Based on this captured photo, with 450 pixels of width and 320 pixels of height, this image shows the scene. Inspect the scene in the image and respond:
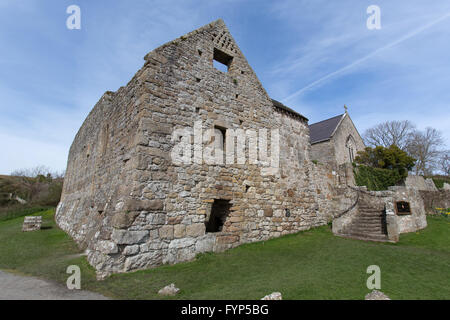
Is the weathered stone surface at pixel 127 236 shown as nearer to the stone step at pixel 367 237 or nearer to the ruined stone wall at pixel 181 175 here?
the ruined stone wall at pixel 181 175

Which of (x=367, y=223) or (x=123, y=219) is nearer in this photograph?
(x=123, y=219)

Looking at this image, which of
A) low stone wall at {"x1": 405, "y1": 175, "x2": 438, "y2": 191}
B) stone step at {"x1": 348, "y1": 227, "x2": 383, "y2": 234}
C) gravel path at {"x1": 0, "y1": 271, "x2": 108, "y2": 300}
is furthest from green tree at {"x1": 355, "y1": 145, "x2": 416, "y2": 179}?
gravel path at {"x1": 0, "y1": 271, "x2": 108, "y2": 300}

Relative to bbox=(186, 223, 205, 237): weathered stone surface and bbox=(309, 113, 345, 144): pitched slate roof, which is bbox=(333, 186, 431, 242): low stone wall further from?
bbox=(309, 113, 345, 144): pitched slate roof

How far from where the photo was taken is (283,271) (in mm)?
5793

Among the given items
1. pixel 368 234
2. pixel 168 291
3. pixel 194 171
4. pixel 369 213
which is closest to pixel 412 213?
pixel 369 213

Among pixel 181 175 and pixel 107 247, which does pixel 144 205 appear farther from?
pixel 181 175

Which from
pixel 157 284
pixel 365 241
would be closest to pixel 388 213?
pixel 365 241

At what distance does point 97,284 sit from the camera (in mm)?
5133

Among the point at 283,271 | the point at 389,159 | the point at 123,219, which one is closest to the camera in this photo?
the point at 283,271

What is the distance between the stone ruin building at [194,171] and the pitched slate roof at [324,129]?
10601mm

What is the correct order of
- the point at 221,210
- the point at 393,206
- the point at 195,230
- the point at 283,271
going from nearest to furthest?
the point at 283,271
the point at 195,230
the point at 221,210
the point at 393,206

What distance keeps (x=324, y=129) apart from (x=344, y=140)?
2.20 m

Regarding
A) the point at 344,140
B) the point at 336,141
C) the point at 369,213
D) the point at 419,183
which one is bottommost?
the point at 369,213

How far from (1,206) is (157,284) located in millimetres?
33768
